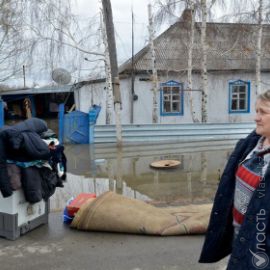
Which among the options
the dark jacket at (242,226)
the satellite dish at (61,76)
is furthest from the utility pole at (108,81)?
the dark jacket at (242,226)

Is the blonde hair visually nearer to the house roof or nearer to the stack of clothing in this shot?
the stack of clothing

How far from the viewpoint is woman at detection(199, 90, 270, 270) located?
5.37 ft

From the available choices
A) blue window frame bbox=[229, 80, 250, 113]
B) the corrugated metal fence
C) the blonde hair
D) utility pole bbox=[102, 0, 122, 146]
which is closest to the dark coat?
the blonde hair

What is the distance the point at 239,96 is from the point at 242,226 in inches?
629

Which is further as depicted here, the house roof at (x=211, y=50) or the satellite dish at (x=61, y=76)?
the satellite dish at (x=61, y=76)

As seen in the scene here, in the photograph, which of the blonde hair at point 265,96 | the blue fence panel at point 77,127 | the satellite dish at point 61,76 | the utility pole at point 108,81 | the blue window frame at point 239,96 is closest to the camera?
the blonde hair at point 265,96

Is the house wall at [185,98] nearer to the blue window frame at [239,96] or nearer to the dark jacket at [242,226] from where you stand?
the blue window frame at [239,96]

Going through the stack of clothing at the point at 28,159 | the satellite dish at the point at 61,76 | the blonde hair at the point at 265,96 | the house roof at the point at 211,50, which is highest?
the house roof at the point at 211,50

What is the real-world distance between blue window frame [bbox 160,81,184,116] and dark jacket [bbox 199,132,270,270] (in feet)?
46.4

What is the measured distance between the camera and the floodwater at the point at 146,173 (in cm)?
581

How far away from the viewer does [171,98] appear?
1628cm

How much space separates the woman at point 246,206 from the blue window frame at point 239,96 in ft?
50.4

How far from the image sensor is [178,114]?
16.2 meters

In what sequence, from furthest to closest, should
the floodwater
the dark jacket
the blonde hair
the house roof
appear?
the house roof
the floodwater
the blonde hair
the dark jacket
